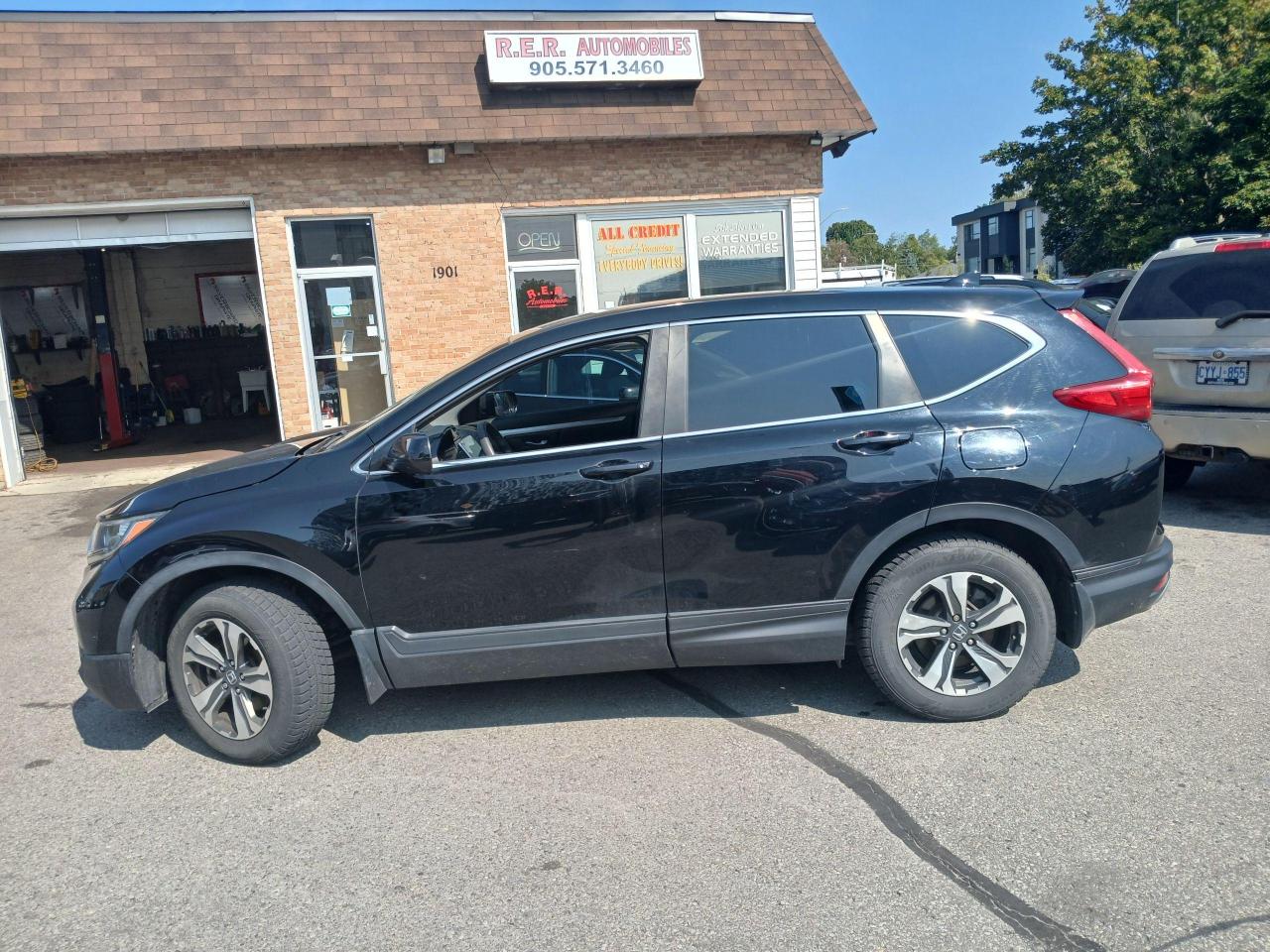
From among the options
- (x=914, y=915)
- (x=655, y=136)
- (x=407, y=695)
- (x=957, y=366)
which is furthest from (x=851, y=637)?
(x=655, y=136)

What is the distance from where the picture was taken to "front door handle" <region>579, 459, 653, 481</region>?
13.4 feet

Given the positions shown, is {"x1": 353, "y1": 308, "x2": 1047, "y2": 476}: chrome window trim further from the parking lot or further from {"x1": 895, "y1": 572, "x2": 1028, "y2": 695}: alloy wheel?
the parking lot

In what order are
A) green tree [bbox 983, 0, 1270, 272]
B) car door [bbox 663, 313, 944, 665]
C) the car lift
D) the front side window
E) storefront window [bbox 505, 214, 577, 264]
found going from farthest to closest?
green tree [bbox 983, 0, 1270, 272]
the car lift
storefront window [bbox 505, 214, 577, 264]
the front side window
car door [bbox 663, 313, 944, 665]

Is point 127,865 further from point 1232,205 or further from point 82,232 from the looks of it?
point 1232,205

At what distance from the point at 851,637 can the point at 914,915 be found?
1663mm

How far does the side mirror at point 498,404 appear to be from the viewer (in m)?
5.19

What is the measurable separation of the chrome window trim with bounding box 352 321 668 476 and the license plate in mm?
4838

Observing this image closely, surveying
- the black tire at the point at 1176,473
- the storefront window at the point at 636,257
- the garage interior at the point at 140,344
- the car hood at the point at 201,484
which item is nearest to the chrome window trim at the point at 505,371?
the car hood at the point at 201,484

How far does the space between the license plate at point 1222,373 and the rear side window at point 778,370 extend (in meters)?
4.12

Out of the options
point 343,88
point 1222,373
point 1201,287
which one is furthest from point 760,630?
point 343,88

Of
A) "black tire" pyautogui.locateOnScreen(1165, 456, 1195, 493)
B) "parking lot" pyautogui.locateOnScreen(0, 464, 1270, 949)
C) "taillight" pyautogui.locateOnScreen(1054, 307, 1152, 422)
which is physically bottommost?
"parking lot" pyautogui.locateOnScreen(0, 464, 1270, 949)

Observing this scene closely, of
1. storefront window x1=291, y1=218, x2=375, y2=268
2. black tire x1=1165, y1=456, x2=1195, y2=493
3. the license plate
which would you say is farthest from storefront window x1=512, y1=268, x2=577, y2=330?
the license plate

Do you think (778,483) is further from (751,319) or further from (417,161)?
(417,161)

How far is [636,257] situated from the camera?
12.9 metres
